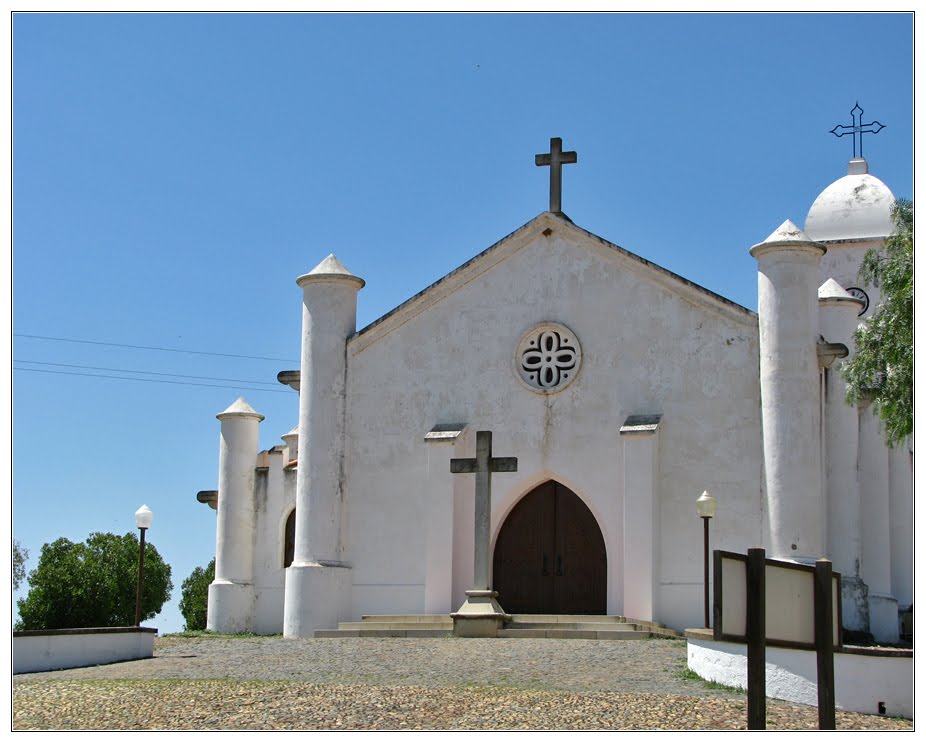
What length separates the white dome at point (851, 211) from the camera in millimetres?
32281

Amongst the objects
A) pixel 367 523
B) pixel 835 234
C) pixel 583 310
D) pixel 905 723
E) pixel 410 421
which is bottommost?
pixel 905 723

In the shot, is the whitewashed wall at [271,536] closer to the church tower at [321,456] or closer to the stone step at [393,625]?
the church tower at [321,456]

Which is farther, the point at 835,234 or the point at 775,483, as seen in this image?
the point at 835,234

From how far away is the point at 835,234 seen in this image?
32.5 meters

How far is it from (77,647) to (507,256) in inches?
453

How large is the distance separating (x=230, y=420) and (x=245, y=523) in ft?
7.19

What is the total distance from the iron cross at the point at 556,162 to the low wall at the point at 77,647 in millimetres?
11254

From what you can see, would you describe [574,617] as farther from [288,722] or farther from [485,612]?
[288,722]

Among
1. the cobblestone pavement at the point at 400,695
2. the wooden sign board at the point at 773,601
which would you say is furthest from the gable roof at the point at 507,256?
the wooden sign board at the point at 773,601

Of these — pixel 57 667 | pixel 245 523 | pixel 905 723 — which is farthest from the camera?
pixel 245 523

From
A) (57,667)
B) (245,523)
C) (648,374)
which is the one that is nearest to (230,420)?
(245,523)

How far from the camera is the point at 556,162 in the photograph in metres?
26.6

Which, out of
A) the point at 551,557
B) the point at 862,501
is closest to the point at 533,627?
the point at 551,557

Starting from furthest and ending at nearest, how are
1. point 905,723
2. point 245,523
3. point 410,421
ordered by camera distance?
1. point 245,523
2. point 410,421
3. point 905,723
